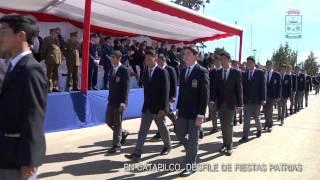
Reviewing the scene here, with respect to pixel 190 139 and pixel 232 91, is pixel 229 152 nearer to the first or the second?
pixel 232 91

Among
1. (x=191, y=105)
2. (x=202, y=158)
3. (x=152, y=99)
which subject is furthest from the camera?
(x=202, y=158)

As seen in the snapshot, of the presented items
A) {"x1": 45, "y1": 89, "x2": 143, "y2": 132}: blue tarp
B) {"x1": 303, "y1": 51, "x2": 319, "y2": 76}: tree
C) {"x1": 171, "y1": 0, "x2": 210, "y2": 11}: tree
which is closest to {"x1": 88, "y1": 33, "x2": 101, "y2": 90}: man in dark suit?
{"x1": 45, "y1": 89, "x2": 143, "y2": 132}: blue tarp

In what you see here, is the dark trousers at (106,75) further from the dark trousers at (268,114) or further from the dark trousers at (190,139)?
the dark trousers at (190,139)

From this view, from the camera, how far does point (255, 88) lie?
11602mm

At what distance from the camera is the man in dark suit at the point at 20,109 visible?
3.32 m

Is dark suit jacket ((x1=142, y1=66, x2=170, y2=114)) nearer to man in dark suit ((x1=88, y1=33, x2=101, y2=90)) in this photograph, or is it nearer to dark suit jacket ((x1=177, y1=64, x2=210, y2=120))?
dark suit jacket ((x1=177, y1=64, x2=210, y2=120))

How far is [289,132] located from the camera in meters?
13.2

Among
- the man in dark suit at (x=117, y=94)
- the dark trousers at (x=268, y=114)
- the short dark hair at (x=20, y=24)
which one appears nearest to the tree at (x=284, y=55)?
the dark trousers at (x=268, y=114)

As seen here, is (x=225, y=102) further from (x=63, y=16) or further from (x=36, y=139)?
(x=63, y=16)

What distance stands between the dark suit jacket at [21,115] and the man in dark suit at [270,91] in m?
10.6

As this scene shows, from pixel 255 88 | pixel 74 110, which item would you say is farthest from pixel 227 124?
pixel 74 110

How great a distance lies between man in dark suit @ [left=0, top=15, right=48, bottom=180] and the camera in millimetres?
3316

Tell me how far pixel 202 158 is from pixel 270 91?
213 inches

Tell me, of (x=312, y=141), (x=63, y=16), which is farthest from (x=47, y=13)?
(x=312, y=141)
